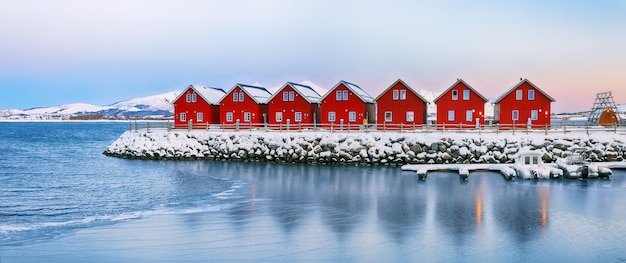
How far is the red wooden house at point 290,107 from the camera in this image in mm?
47438

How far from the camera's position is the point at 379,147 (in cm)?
3616

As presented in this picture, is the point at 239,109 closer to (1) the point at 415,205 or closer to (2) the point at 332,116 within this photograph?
(2) the point at 332,116

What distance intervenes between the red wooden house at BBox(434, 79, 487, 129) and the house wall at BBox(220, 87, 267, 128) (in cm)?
1775

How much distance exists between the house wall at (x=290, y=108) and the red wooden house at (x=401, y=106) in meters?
6.89

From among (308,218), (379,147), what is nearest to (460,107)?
(379,147)

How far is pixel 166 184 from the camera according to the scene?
1019 inches

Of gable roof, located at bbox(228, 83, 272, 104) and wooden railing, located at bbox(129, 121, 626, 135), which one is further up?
gable roof, located at bbox(228, 83, 272, 104)

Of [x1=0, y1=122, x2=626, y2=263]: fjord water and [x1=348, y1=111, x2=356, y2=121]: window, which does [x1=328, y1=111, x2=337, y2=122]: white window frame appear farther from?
[x1=0, y1=122, x2=626, y2=263]: fjord water

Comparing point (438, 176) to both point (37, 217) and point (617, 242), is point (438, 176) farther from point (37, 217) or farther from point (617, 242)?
point (37, 217)

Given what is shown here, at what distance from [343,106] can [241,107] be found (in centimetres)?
1040

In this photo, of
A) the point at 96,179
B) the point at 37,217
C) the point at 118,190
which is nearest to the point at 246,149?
the point at 96,179

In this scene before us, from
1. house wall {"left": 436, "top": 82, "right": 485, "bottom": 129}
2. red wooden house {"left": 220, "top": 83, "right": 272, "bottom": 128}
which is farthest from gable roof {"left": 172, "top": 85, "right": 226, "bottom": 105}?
house wall {"left": 436, "top": 82, "right": 485, "bottom": 129}

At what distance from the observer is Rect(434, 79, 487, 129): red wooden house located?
144 feet

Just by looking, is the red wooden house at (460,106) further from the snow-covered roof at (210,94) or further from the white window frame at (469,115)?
the snow-covered roof at (210,94)
